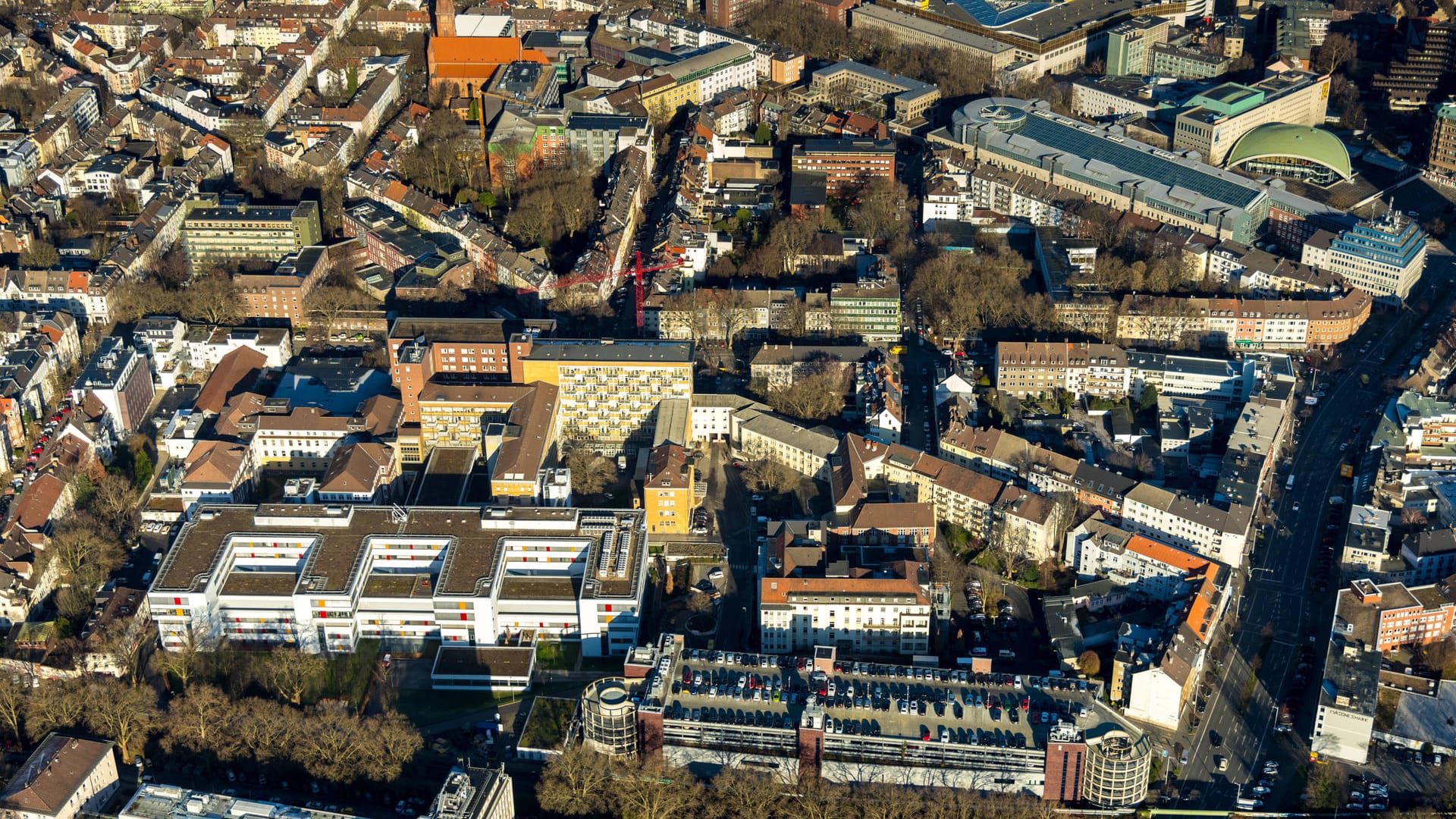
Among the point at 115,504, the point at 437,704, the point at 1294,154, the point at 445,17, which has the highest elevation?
the point at 445,17

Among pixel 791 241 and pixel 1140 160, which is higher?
pixel 1140 160

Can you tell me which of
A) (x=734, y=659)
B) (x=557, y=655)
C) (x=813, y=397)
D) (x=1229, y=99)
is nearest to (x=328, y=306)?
(x=813, y=397)

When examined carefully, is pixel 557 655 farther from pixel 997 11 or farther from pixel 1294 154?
pixel 997 11

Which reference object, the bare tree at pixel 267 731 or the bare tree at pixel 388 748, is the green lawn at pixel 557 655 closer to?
the bare tree at pixel 388 748

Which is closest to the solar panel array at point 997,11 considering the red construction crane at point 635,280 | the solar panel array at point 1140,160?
the solar panel array at point 1140,160

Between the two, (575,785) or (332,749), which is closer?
(575,785)

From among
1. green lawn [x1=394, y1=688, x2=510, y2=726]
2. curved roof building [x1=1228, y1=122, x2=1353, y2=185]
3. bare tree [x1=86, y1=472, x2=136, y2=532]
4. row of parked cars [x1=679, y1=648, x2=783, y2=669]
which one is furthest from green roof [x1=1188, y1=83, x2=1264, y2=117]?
bare tree [x1=86, y1=472, x2=136, y2=532]
